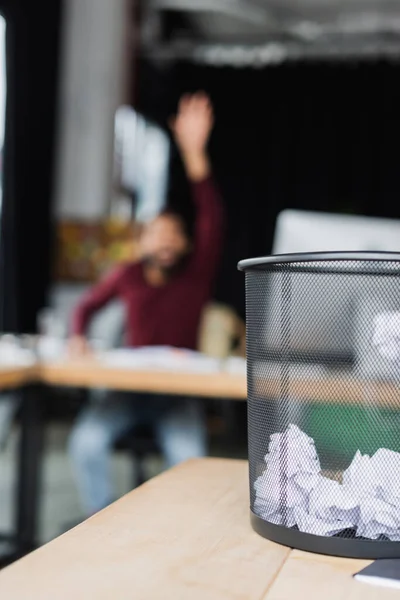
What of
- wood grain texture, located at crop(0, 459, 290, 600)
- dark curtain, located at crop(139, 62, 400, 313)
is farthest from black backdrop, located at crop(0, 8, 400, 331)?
wood grain texture, located at crop(0, 459, 290, 600)

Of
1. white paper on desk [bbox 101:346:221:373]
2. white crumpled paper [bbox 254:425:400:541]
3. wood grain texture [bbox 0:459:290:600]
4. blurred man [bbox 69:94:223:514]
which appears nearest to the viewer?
wood grain texture [bbox 0:459:290:600]

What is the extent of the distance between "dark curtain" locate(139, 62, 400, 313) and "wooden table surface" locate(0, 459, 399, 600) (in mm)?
6481

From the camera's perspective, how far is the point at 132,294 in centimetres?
→ 294

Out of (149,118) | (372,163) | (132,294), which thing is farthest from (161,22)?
(132,294)

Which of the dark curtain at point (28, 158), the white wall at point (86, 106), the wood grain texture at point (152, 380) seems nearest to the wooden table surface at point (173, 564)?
the wood grain texture at point (152, 380)

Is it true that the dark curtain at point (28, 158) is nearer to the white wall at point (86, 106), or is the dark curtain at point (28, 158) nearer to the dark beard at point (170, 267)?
the white wall at point (86, 106)

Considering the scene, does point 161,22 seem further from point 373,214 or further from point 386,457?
point 386,457

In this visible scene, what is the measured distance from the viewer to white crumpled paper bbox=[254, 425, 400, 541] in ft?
2.38

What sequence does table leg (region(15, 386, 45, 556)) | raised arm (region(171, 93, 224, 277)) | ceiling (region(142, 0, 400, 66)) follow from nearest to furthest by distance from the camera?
table leg (region(15, 386, 45, 556)) → raised arm (region(171, 93, 224, 277)) → ceiling (region(142, 0, 400, 66))

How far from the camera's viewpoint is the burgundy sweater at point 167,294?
2.94 metres

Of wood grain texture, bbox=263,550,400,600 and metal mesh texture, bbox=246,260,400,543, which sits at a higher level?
metal mesh texture, bbox=246,260,400,543

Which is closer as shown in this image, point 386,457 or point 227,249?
point 386,457

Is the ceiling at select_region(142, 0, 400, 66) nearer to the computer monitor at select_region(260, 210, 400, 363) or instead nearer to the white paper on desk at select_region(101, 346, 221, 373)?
the white paper on desk at select_region(101, 346, 221, 373)

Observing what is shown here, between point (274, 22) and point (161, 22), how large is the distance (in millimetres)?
991
